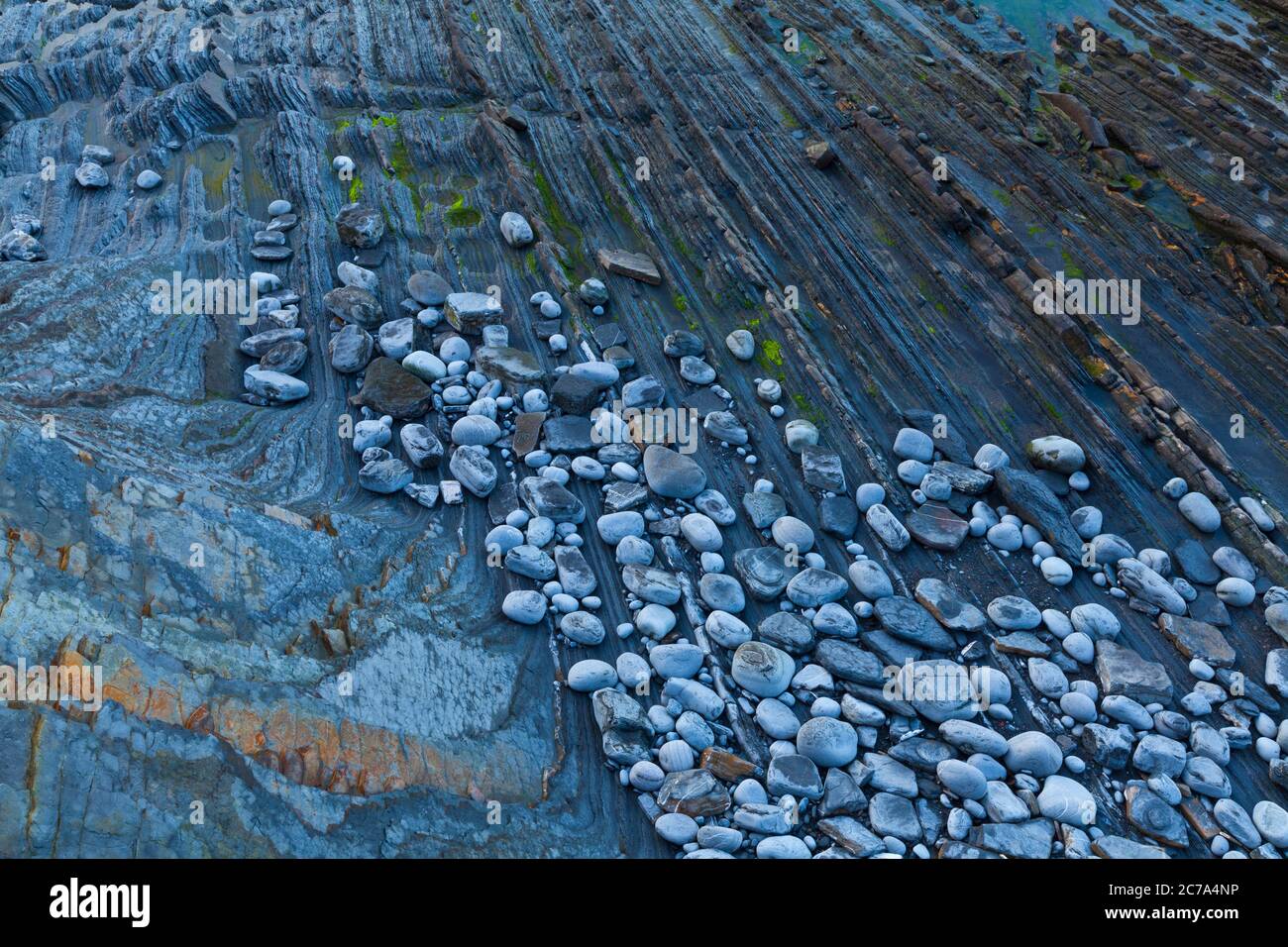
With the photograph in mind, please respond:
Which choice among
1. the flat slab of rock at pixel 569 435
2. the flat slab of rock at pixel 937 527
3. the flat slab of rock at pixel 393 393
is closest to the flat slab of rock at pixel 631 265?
the flat slab of rock at pixel 569 435

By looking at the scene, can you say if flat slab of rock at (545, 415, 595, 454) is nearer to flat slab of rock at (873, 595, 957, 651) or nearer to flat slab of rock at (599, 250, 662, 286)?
flat slab of rock at (599, 250, 662, 286)

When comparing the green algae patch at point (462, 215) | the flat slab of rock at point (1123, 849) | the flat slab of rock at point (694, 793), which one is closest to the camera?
the flat slab of rock at point (1123, 849)

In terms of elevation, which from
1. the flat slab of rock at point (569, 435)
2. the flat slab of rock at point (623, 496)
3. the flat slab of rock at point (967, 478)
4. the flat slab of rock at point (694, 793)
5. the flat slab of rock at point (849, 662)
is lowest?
the flat slab of rock at point (694, 793)

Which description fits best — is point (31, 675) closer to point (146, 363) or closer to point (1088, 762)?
point (146, 363)

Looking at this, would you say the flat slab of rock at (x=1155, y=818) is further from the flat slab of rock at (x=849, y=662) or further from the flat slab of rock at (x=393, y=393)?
the flat slab of rock at (x=393, y=393)

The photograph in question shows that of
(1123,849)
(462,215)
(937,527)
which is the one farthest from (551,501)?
(462,215)

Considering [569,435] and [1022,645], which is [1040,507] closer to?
[1022,645]

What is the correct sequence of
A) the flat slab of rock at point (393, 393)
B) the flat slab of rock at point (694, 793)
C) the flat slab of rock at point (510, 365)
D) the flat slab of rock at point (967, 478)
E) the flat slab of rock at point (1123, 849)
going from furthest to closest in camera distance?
the flat slab of rock at point (510, 365) < the flat slab of rock at point (393, 393) < the flat slab of rock at point (967, 478) < the flat slab of rock at point (694, 793) < the flat slab of rock at point (1123, 849)
